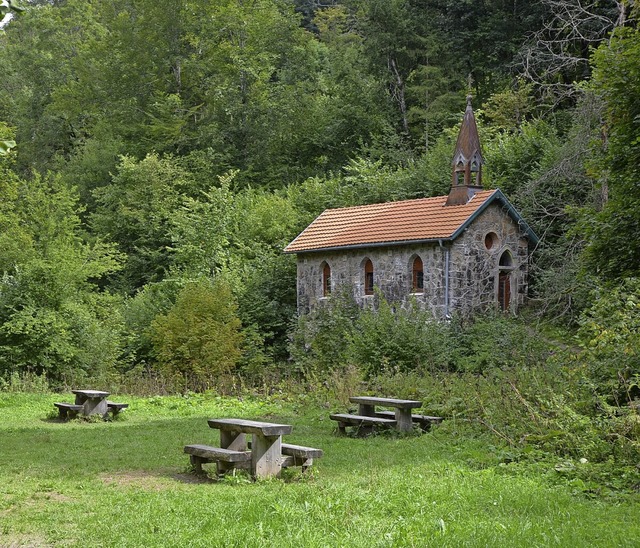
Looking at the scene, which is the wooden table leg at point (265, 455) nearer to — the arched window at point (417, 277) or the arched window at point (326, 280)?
the arched window at point (417, 277)

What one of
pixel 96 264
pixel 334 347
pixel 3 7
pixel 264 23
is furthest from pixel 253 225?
pixel 3 7

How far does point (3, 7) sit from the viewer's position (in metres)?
3.37

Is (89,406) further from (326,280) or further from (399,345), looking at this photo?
(326,280)

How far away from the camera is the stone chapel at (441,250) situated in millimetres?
Result: 25734

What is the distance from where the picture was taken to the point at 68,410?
661 inches

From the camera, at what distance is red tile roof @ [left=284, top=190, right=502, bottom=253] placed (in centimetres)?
2586

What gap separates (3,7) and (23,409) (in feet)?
54.7

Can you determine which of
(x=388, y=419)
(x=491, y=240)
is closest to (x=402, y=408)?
(x=388, y=419)

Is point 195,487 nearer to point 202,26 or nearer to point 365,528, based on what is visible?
point 365,528

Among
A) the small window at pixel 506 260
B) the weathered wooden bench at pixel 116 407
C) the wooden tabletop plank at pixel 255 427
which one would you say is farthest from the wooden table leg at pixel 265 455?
the small window at pixel 506 260

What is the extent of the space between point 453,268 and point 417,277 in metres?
1.37

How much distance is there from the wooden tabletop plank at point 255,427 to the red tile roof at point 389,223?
15.4m

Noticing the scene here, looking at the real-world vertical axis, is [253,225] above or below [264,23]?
below

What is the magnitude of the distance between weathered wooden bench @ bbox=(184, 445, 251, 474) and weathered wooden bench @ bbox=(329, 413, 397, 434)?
14.1ft
